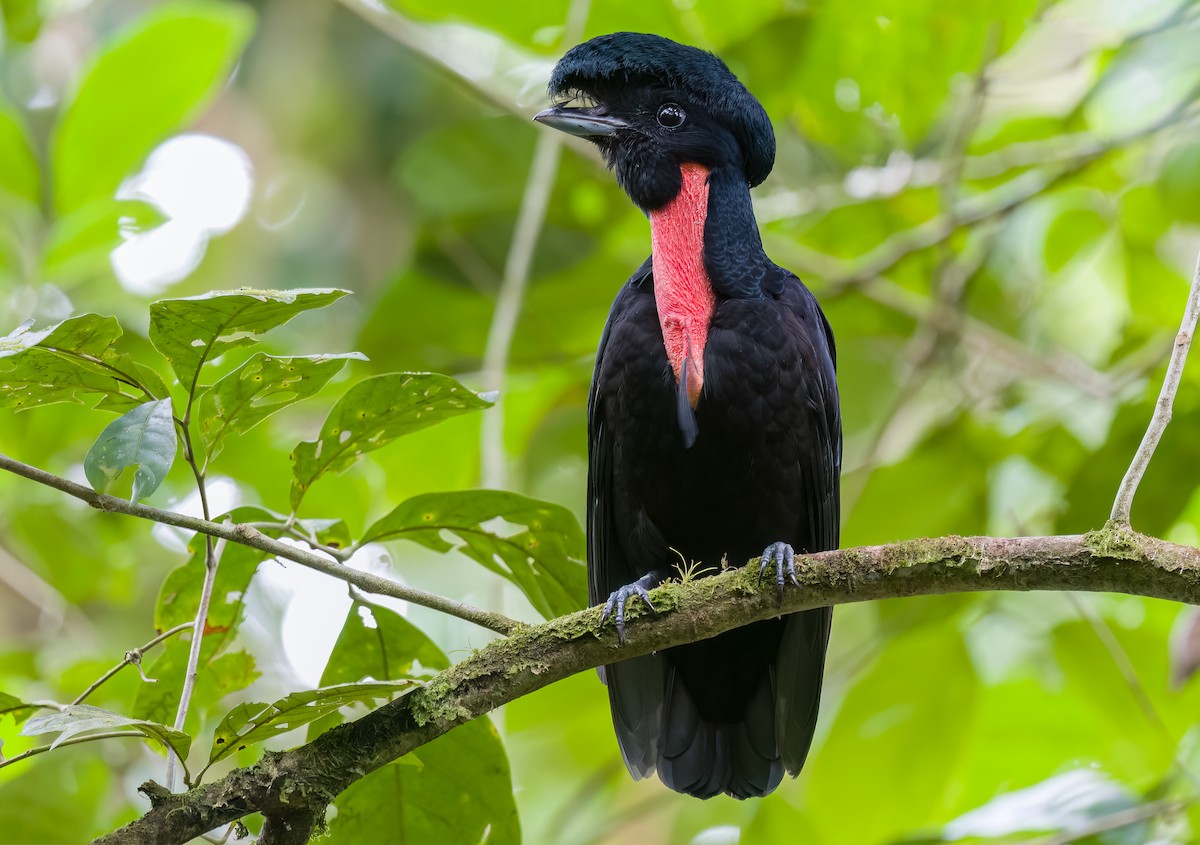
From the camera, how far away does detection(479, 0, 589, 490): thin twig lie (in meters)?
3.20

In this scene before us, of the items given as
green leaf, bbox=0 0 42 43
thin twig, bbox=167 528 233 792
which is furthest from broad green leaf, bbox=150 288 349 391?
green leaf, bbox=0 0 42 43

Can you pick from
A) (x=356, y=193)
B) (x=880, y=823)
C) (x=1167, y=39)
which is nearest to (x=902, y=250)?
(x=1167, y=39)

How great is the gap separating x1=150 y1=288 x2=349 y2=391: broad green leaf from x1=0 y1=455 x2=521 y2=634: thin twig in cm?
23

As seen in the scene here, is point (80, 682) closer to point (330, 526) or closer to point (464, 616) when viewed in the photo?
point (330, 526)

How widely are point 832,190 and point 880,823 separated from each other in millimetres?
2224

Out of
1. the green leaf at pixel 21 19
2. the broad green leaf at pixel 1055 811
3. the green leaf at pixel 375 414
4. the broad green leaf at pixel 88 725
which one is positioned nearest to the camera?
the broad green leaf at pixel 88 725

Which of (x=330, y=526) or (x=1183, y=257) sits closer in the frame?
(x=330, y=526)

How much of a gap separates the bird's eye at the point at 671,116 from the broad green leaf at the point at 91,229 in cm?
152

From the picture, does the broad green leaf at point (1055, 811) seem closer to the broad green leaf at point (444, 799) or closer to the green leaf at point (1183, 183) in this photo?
the broad green leaf at point (444, 799)

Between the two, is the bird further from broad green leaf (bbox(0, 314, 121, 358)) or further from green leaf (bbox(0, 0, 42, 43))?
green leaf (bbox(0, 0, 42, 43))

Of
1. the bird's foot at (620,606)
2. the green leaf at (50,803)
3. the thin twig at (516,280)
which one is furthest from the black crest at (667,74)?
the green leaf at (50,803)

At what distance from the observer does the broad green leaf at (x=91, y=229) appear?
3.32 metres

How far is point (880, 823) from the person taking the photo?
2947 millimetres

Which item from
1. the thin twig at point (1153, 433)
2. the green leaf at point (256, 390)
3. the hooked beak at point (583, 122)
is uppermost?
the hooked beak at point (583, 122)
